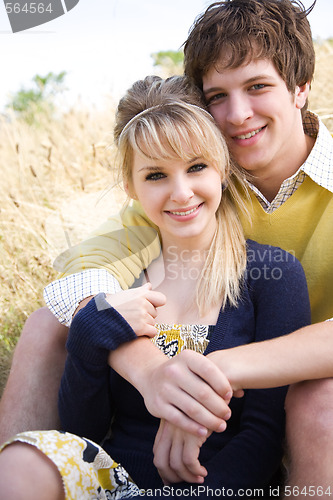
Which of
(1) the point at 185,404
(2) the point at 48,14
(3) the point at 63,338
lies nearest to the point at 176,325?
(1) the point at 185,404

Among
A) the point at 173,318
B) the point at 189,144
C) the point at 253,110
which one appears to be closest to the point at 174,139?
the point at 189,144

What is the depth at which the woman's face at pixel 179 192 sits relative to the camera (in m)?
1.90

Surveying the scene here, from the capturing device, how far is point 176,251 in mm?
2084

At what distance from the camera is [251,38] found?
7.05 feet

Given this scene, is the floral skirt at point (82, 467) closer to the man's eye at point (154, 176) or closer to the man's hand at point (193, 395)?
the man's hand at point (193, 395)

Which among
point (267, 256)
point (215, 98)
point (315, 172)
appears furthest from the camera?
point (215, 98)

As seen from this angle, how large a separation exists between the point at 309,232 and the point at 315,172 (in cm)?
23

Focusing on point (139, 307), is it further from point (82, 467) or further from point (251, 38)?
point (251, 38)

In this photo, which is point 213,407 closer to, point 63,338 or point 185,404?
point 185,404

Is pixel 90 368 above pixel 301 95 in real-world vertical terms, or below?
below

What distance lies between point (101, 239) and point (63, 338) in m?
0.43

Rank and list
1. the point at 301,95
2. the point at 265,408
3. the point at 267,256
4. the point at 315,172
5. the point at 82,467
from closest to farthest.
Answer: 1. the point at 82,467
2. the point at 265,408
3. the point at 267,256
4. the point at 315,172
5. the point at 301,95

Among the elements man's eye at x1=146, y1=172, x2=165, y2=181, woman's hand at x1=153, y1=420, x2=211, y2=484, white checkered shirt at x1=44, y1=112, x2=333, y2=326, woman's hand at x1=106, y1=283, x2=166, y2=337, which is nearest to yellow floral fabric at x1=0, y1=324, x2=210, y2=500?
woman's hand at x1=153, y1=420, x2=211, y2=484

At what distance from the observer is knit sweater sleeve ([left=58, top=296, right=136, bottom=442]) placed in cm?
167
